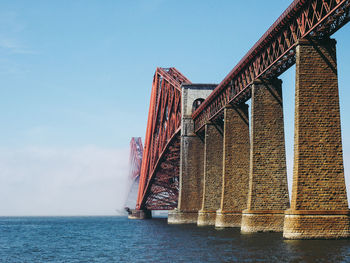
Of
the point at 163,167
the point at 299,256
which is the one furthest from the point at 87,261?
the point at 163,167

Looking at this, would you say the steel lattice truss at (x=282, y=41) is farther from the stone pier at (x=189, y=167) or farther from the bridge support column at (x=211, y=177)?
the stone pier at (x=189, y=167)

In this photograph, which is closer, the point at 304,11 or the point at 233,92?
the point at 304,11

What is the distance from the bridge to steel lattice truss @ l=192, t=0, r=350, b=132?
0.06 m

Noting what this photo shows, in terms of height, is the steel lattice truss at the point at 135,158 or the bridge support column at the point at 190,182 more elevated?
the steel lattice truss at the point at 135,158

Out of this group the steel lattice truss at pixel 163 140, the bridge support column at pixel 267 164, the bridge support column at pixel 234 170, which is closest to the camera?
the bridge support column at pixel 267 164

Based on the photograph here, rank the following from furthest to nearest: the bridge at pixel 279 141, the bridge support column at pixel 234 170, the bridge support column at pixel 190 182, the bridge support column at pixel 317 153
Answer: the bridge support column at pixel 190 182, the bridge support column at pixel 234 170, the bridge at pixel 279 141, the bridge support column at pixel 317 153

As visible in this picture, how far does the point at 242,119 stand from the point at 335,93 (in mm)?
18274

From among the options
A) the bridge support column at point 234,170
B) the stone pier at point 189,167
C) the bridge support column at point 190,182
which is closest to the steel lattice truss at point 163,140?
the stone pier at point 189,167

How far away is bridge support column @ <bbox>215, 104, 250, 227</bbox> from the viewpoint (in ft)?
147

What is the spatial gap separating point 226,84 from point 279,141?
40.2ft

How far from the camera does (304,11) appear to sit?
99.0 ft

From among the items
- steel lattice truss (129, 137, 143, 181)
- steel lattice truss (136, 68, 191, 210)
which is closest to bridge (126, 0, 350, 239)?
steel lattice truss (136, 68, 191, 210)

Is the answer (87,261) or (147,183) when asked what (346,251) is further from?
(147,183)

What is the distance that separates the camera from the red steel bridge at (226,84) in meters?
29.5
